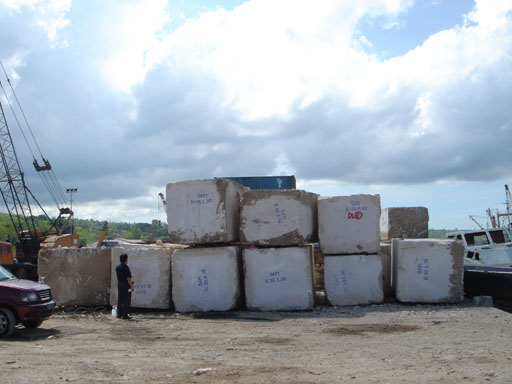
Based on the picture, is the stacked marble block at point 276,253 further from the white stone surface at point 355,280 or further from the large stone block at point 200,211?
the white stone surface at point 355,280

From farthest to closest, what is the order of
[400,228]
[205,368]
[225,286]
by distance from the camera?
[400,228] < [225,286] < [205,368]

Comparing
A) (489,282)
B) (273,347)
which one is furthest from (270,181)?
(273,347)

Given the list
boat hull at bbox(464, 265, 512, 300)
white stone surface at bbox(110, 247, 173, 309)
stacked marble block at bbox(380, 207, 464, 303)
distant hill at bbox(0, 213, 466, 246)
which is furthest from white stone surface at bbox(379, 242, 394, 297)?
distant hill at bbox(0, 213, 466, 246)

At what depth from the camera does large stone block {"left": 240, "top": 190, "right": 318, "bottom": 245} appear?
1087cm

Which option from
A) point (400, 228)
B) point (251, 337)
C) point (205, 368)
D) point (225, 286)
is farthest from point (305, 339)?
point (400, 228)

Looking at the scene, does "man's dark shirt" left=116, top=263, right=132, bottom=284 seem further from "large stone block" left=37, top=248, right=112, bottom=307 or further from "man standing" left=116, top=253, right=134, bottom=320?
"large stone block" left=37, top=248, right=112, bottom=307

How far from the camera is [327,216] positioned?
1138 centimetres

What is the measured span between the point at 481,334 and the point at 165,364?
494cm

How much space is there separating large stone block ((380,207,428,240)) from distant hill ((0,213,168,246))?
74.5 feet

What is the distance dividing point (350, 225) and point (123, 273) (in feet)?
16.5

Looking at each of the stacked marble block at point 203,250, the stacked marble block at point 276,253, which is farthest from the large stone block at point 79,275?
the stacked marble block at point 276,253

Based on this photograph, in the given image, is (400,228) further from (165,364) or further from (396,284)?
(165,364)

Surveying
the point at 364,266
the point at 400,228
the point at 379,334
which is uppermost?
the point at 400,228

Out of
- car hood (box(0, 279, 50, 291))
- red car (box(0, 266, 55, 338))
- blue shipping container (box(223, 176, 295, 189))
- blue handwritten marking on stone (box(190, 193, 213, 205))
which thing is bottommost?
red car (box(0, 266, 55, 338))
